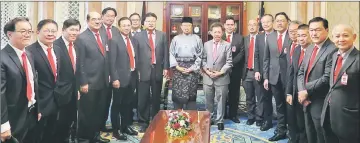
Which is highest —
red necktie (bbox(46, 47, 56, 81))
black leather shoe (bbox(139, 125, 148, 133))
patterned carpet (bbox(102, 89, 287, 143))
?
Result: red necktie (bbox(46, 47, 56, 81))

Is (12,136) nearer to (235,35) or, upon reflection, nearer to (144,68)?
(144,68)

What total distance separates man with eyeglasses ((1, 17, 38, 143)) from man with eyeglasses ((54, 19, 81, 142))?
331 millimetres

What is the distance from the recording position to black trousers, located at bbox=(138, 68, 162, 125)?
3.22 m

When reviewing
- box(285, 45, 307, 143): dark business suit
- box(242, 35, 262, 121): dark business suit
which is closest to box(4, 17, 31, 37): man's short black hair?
box(285, 45, 307, 143): dark business suit

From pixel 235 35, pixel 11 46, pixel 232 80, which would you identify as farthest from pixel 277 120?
pixel 11 46

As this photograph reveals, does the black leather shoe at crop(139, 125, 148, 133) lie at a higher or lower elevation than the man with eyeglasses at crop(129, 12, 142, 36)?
Result: lower

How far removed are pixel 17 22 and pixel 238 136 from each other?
1.99m

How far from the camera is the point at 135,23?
10.5ft

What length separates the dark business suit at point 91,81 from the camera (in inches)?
102

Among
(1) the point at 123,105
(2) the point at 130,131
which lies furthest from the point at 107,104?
(2) the point at 130,131

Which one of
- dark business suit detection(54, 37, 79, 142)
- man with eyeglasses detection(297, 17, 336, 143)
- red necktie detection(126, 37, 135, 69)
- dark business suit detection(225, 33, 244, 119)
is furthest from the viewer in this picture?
dark business suit detection(225, 33, 244, 119)

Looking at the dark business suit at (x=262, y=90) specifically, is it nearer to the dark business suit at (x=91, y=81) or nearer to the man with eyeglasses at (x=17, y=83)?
the dark business suit at (x=91, y=81)

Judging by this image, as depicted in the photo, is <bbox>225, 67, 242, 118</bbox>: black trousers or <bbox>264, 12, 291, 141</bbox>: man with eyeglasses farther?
<bbox>225, 67, 242, 118</bbox>: black trousers

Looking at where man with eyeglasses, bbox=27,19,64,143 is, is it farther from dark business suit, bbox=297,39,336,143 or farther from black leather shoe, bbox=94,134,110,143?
dark business suit, bbox=297,39,336,143
